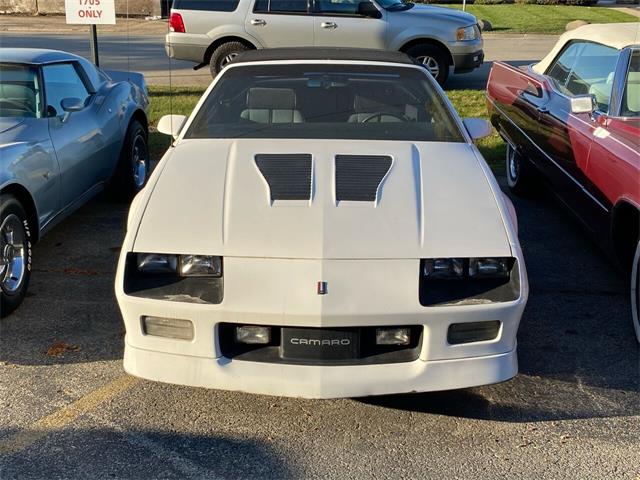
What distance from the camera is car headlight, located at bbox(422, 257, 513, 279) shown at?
3.12m

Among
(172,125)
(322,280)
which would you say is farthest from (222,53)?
(322,280)

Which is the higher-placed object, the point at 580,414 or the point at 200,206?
the point at 200,206

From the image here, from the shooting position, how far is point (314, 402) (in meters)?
3.40

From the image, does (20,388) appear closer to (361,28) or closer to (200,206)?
(200,206)

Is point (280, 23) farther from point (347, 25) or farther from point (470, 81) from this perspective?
point (470, 81)

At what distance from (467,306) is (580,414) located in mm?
895

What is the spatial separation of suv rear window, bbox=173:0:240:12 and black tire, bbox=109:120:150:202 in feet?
17.6

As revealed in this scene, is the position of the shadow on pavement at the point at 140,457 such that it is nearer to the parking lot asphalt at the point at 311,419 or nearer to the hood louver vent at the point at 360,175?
the parking lot asphalt at the point at 311,419

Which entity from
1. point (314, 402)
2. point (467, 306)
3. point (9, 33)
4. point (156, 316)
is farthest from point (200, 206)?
point (9, 33)

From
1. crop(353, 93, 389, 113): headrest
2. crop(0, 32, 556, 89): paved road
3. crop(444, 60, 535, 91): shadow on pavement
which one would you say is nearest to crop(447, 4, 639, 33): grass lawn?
crop(0, 32, 556, 89): paved road

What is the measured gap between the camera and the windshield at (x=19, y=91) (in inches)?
201

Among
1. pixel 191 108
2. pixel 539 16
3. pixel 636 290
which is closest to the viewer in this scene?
pixel 636 290

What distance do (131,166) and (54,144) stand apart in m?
1.61

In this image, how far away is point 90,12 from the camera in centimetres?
876
